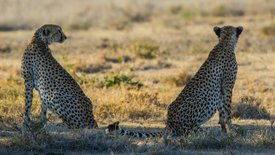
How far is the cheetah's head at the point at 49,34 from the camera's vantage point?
10.5m

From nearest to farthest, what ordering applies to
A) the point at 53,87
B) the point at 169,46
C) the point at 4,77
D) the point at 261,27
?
the point at 53,87, the point at 4,77, the point at 169,46, the point at 261,27

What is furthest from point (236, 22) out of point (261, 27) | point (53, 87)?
point (53, 87)

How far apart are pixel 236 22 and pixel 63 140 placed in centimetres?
1810

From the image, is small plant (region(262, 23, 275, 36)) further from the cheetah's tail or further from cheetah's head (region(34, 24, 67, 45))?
the cheetah's tail

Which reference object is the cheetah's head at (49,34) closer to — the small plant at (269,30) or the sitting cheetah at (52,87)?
the sitting cheetah at (52,87)

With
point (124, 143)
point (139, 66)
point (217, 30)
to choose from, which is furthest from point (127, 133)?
point (139, 66)

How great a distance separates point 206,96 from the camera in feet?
32.2

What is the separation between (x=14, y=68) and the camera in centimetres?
1670

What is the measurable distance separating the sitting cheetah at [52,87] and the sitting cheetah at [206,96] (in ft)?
1.90

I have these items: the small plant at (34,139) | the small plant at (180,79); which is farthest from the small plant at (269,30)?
the small plant at (34,139)

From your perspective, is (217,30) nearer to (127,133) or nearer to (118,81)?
(127,133)

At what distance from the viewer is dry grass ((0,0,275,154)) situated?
30.3 feet

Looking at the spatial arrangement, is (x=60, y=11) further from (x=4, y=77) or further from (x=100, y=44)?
(x=4, y=77)

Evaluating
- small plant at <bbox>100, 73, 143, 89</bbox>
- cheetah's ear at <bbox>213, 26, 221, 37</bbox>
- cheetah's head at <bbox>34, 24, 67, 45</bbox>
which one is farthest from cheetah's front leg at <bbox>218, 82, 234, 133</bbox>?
small plant at <bbox>100, 73, 143, 89</bbox>
